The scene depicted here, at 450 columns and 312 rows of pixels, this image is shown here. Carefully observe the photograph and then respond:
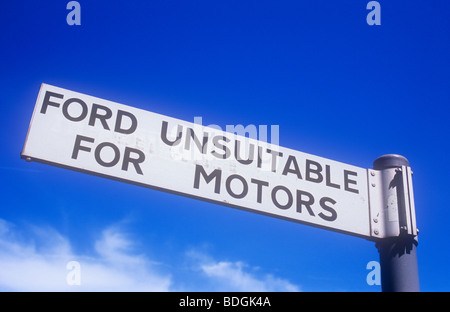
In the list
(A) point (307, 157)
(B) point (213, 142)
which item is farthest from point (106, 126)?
(A) point (307, 157)

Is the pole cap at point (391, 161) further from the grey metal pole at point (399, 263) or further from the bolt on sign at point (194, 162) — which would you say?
the grey metal pole at point (399, 263)

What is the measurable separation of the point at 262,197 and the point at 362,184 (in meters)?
0.65

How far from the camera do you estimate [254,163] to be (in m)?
2.36

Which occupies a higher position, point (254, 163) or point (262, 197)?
point (254, 163)

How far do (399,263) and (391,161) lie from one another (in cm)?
65

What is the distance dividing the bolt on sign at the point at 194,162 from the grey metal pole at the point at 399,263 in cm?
12

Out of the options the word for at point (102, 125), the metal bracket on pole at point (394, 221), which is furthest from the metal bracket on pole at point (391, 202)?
the word for at point (102, 125)

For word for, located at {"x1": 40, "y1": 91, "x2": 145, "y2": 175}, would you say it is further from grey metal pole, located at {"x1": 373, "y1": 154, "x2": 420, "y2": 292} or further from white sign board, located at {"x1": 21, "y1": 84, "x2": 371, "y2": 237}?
grey metal pole, located at {"x1": 373, "y1": 154, "x2": 420, "y2": 292}

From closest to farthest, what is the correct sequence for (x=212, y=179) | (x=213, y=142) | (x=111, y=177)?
(x=111, y=177) → (x=212, y=179) → (x=213, y=142)

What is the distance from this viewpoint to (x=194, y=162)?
2236 millimetres
